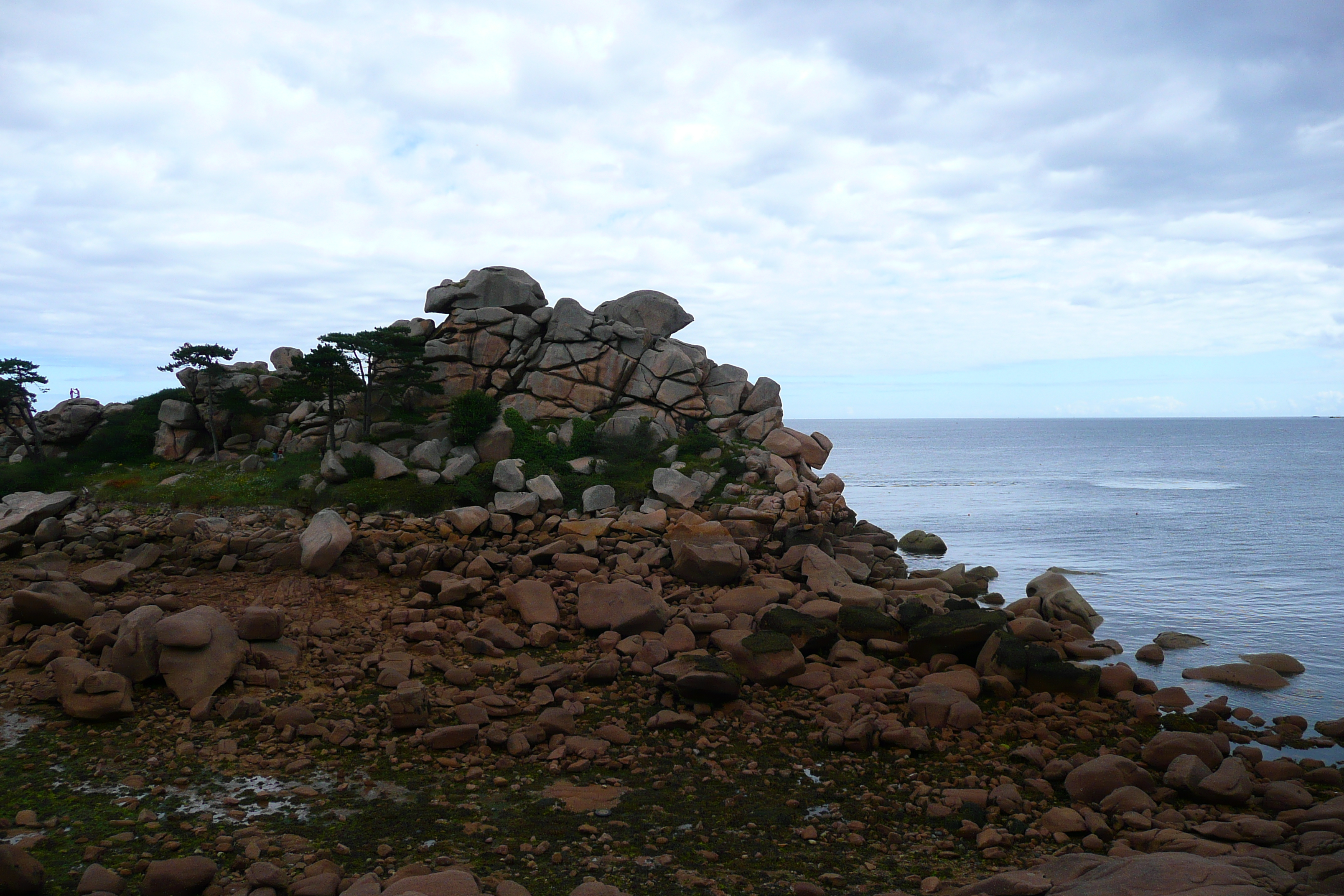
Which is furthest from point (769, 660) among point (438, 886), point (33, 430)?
point (33, 430)

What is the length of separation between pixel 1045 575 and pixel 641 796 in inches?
786

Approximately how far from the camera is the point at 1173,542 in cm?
4122

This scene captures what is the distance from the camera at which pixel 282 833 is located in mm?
9922

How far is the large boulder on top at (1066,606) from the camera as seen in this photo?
23469 mm

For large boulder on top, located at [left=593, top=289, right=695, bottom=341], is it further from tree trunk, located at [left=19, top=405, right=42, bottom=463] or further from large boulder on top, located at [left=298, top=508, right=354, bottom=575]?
tree trunk, located at [left=19, top=405, right=42, bottom=463]

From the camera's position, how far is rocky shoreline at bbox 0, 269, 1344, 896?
941cm

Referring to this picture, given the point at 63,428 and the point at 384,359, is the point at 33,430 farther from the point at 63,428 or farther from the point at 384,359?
the point at 384,359

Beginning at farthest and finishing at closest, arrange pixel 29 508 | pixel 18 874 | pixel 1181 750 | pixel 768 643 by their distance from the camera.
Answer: pixel 29 508 → pixel 768 643 → pixel 1181 750 → pixel 18 874

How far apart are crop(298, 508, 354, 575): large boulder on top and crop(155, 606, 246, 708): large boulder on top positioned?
6.67m

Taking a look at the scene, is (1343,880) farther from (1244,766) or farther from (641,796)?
(641,796)

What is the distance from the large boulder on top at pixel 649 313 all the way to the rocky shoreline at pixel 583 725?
12.5 metres

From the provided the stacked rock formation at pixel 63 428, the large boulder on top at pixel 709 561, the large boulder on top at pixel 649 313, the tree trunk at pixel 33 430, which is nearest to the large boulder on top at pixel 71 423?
the stacked rock formation at pixel 63 428

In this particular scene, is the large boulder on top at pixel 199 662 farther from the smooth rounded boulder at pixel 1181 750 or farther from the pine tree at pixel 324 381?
the smooth rounded boulder at pixel 1181 750

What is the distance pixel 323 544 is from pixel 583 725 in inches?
476
